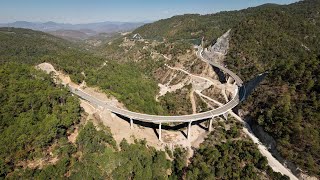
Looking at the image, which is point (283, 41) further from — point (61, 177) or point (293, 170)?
point (61, 177)

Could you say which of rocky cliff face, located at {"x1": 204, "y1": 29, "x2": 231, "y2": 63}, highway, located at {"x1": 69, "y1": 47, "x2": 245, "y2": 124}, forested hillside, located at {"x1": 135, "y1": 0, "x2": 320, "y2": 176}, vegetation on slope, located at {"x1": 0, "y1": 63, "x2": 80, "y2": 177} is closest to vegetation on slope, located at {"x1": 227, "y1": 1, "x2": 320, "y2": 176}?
forested hillside, located at {"x1": 135, "y1": 0, "x2": 320, "y2": 176}

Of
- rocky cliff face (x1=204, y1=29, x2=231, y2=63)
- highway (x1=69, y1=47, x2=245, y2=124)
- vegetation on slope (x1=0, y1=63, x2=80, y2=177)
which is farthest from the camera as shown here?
rocky cliff face (x1=204, y1=29, x2=231, y2=63)

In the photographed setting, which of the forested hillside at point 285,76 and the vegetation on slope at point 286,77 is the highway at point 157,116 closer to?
the forested hillside at point 285,76

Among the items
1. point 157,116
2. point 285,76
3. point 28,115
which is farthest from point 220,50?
point 28,115

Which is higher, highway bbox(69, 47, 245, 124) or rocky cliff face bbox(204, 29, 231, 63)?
rocky cliff face bbox(204, 29, 231, 63)

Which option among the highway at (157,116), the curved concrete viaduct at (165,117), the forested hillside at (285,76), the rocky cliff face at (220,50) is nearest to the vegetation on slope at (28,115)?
the highway at (157,116)

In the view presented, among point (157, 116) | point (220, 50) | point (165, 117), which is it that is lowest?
point (165, 117)

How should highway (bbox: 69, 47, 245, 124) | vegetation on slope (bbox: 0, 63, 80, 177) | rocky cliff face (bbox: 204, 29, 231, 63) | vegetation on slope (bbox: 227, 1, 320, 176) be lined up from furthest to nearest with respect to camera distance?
rocky cliff face (bbox: 204, 29, 231, 63) < highway (bbox: 69, 47, 245, 124) < vegetation on slope (bbox: 227, 1, 320, 176) < vegetation on slope (bbox: 0, 63, 80, 177)

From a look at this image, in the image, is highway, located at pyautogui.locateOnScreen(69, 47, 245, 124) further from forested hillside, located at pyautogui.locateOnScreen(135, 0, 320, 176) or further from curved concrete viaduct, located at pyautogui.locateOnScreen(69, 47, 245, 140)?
forested hillside, located at pyautogui.locateOnScreen(135, 0, 320, 176)

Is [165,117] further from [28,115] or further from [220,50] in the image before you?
[220,50]
